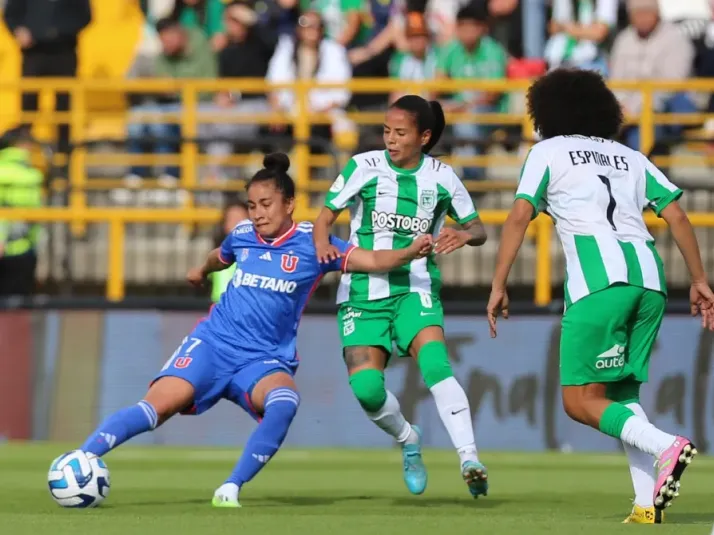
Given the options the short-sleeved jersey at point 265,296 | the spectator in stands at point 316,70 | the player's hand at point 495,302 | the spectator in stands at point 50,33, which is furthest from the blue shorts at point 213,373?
the spectator in stands at point 50,33

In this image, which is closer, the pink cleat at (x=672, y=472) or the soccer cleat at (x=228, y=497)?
the pink cleat at (x=672, y=472)

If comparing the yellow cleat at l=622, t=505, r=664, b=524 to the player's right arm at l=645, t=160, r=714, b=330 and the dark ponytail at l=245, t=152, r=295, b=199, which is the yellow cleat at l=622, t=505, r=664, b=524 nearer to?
the player's right arm at l=645, t=160, r=714, b=330

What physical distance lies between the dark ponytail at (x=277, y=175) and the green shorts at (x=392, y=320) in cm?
83

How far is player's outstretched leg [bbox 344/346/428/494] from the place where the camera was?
10633mm

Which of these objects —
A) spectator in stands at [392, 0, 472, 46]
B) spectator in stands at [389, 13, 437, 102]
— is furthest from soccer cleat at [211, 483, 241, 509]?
spectator in stands at [392, 0, 472, 46]

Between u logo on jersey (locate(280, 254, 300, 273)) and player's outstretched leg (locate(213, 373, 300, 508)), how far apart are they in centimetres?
75

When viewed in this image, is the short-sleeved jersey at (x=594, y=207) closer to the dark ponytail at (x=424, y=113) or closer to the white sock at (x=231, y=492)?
the dark ponytail at (x=424, y=113)

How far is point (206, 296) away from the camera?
55.8ft

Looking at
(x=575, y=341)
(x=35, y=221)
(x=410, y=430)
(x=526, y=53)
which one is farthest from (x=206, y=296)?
(x=575, y=341)

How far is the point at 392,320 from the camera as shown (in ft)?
35.4

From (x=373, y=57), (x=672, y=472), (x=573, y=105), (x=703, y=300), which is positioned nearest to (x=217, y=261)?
(x=573, y=105)

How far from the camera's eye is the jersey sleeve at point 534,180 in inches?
359

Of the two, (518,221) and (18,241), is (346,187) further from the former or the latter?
(18,241)

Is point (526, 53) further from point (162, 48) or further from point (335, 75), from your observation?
point (162, 48)
